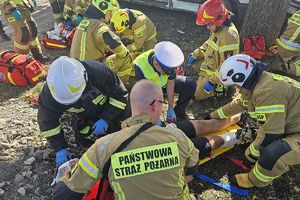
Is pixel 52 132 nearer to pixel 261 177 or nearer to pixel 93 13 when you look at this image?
pixel 93 13

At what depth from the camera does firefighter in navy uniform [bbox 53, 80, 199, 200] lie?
2.50 metres

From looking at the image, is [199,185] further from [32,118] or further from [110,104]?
[32,118]

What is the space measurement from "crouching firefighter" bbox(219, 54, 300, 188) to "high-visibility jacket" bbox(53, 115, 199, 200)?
1450mm

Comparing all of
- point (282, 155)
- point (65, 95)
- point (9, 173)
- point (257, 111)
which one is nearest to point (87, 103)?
point (65, 95)

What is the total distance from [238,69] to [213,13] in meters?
1.66

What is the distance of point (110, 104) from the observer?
14.1ft

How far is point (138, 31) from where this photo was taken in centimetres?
608

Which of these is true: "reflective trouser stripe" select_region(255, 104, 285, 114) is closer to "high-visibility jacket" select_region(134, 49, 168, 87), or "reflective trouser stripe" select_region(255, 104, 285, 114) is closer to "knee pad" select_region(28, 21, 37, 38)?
"high-visibility jacket" select_region(134, 49, 168, 87)

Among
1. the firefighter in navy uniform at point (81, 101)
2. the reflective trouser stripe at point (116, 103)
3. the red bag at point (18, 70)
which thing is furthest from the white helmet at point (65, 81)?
the red bag at point (18, 70)

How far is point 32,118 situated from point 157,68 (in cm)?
234

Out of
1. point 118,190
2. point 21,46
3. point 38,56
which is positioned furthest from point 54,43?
point 118,190

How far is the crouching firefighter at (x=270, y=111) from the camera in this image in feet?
11.8

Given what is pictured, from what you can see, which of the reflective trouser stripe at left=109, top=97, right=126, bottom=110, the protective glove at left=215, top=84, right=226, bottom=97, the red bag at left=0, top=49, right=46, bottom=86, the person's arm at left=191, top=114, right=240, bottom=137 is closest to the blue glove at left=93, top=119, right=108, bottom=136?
the reflective trouser stripe at left=109, top=97, right=126, bottom=110

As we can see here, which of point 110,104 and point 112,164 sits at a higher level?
point 112,164
